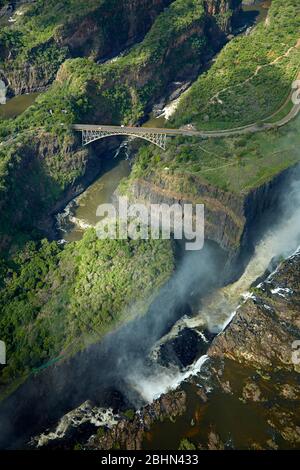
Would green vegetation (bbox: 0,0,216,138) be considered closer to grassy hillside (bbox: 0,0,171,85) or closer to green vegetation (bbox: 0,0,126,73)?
grassy hillside (bbox: 0,0,171,85)

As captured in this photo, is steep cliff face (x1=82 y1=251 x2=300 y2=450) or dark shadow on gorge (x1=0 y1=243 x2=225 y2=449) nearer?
steep cliff face (x1=82 y1=251 x2=300 y2=450)

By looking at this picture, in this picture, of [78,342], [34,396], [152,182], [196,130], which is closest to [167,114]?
[196,130]

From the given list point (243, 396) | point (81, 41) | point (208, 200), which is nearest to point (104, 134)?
point (208, 200)

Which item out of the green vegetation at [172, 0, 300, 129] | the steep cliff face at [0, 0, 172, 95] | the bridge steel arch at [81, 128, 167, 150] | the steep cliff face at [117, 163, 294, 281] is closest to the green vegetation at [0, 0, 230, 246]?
the bridge steel arch at [81, 128, 167, 150]

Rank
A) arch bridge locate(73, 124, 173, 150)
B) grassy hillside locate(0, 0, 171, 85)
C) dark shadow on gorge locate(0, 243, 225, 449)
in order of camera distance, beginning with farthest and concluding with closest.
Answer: grassy hillside locate(0, 0, 171, 85) → arch bridge locate(73, 124, 173, 150) → dark shadow on gorge locate(0, 243, 225, 449)

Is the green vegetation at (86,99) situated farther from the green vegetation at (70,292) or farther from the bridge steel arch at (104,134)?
the green vegetation at (70,292)

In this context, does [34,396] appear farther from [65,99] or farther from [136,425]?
[65,99]

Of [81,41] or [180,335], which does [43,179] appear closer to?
[180,335]

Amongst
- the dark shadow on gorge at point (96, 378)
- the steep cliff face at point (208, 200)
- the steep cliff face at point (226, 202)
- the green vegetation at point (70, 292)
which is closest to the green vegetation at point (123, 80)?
the steep cliff face at point (208, 200)
